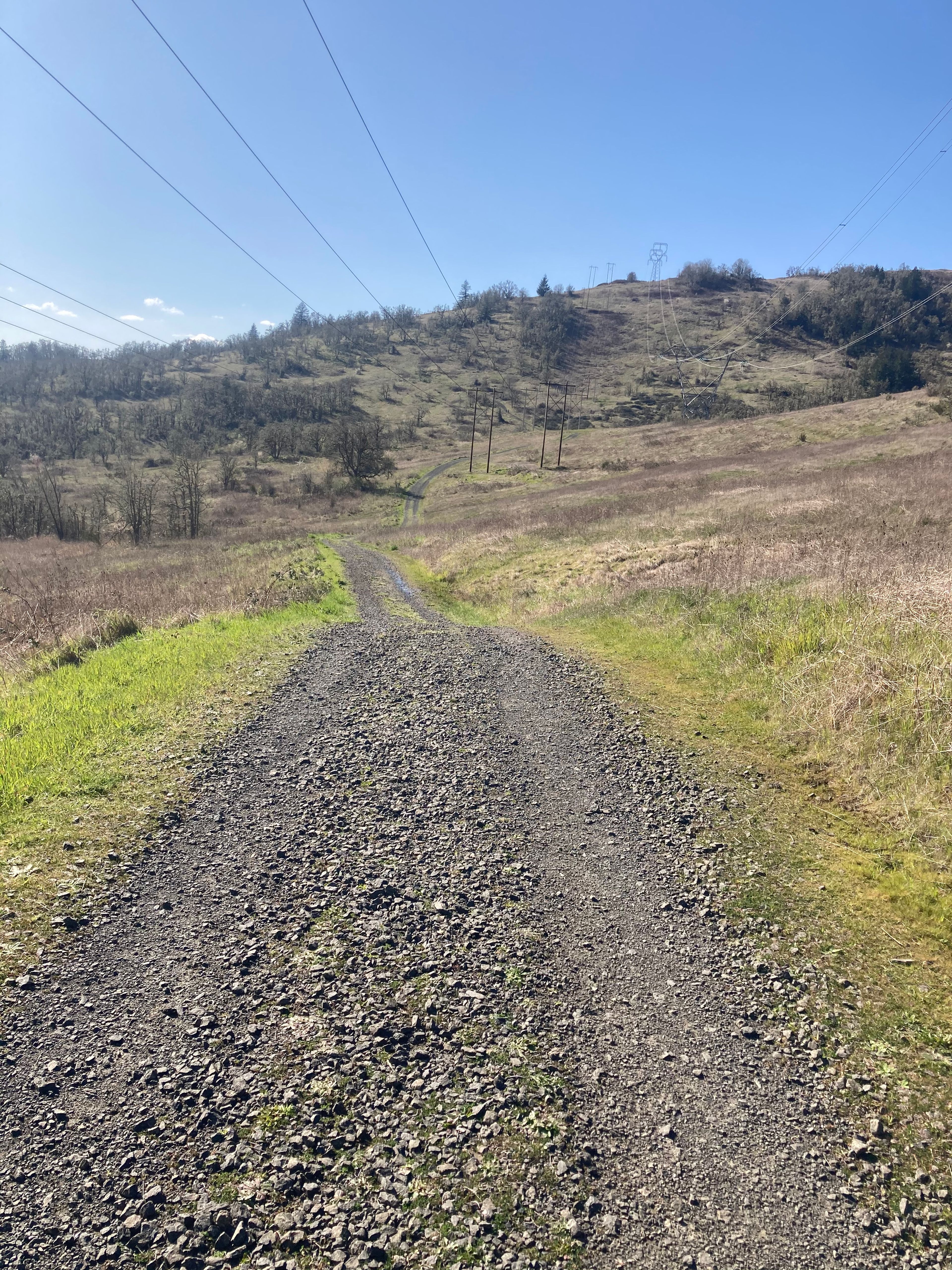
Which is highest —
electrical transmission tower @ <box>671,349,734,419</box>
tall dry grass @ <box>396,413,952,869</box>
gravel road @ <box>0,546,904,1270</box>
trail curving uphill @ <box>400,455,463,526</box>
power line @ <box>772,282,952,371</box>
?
power line @ <box>772,282,952,371</box>

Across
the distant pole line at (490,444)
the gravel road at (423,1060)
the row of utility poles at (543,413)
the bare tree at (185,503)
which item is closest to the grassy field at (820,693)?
the gravel road at (423,1060)

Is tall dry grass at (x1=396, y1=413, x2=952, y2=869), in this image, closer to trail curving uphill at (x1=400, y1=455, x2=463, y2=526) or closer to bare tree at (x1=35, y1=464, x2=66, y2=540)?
trail curving uphill at (x1=400, y1=455, x2=463, y2=526)

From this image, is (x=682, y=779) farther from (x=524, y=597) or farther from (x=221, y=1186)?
(x=524, y=597)

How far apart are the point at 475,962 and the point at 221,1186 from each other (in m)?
2.25

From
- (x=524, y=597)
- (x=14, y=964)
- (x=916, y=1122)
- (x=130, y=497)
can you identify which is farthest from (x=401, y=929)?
(x=130, y=497)

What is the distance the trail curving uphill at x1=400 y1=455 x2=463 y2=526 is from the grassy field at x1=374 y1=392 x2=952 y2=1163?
106 feet

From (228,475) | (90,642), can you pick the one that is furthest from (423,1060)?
(228,475)

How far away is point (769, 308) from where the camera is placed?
627 feet

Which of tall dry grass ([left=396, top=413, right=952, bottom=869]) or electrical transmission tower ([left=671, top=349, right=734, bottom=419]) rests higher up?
electrical transmission tower ([left=671, top=349, right=734, bottom=419])

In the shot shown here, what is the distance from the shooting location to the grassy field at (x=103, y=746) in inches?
232

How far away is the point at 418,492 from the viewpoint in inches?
3076

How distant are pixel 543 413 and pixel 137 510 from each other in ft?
337

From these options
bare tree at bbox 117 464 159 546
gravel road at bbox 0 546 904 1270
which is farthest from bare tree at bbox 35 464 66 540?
gravel road at bbox 0 546 904 1270

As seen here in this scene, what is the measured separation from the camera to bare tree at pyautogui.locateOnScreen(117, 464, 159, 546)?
6475cm
